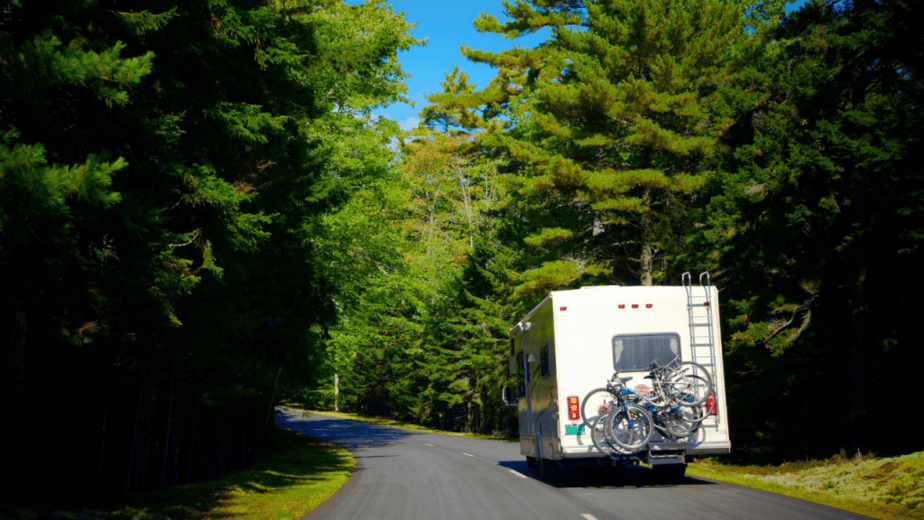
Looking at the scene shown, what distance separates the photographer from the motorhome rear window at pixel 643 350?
1230 cm

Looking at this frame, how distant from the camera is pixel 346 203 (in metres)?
22.1

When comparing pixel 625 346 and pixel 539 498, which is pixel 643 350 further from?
pixel 539 498

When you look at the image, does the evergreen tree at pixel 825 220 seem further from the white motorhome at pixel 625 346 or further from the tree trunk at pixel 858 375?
the white motorhome at pixel 625 346

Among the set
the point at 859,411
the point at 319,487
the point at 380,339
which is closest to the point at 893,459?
the point at 859,411

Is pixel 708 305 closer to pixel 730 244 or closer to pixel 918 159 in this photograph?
pixel 918 159

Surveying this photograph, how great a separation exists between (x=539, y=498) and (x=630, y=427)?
190 cm

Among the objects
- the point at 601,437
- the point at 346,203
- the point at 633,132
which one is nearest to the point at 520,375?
the point at 601,437

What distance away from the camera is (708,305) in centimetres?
1245

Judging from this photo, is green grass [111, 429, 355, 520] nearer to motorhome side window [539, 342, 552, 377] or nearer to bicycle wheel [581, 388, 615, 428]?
motorhome side window [539, 342, 552, 377]

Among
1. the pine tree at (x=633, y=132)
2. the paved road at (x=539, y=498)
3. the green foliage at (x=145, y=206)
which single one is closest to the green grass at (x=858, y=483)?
the paved road at (x=539, y=498)

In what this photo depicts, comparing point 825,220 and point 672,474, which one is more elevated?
point 825,220

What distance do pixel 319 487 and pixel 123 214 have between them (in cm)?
830

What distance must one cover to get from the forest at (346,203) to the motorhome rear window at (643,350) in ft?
18.8

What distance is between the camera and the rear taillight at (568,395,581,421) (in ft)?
40.2
